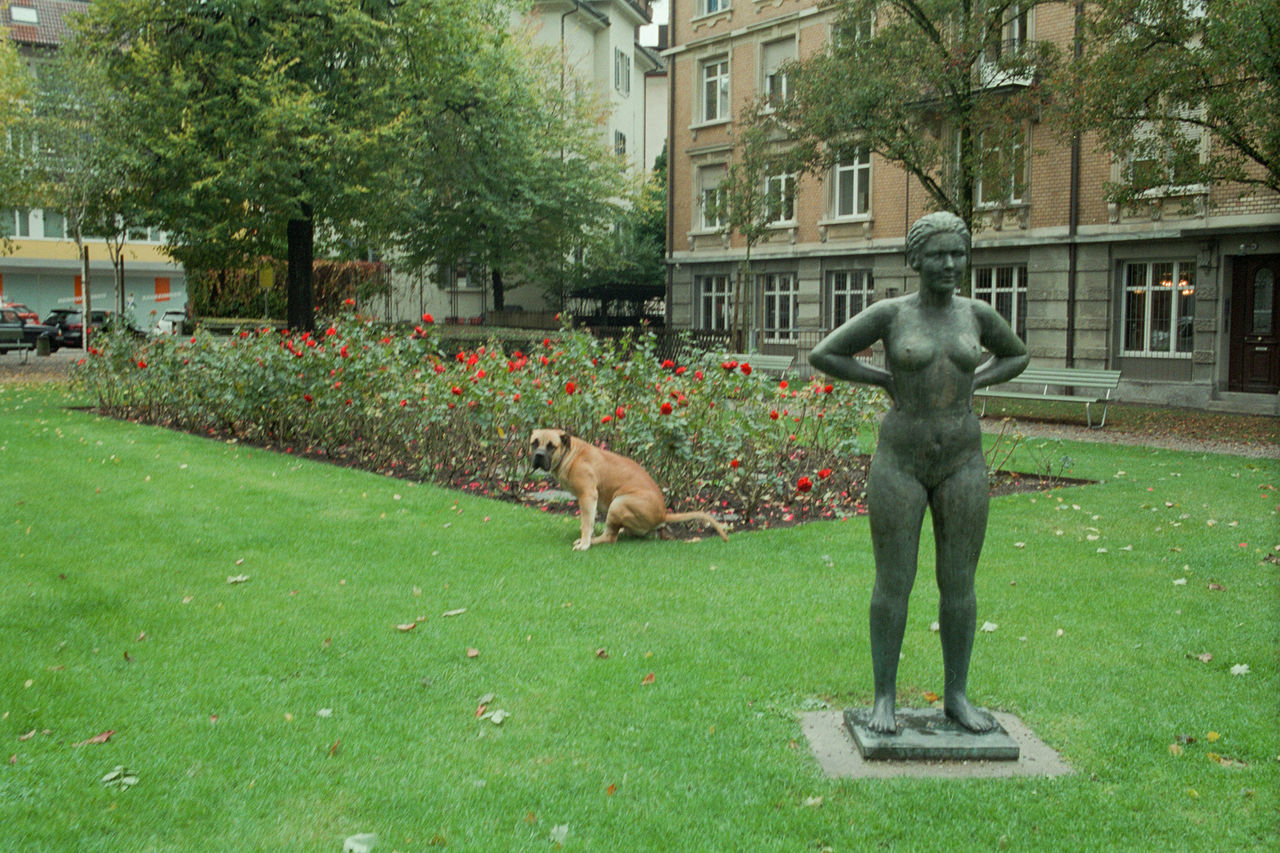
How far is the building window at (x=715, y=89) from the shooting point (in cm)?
3559

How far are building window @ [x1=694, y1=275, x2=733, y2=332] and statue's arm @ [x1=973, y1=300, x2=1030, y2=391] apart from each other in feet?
102

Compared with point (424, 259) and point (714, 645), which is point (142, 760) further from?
point (424, 259)

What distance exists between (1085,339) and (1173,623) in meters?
21.3

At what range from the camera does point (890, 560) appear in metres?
4.37

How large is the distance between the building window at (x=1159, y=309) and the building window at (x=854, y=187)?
814 centimetres

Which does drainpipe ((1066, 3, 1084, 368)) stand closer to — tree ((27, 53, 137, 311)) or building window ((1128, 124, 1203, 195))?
building window ((1128, 124, 1203, 195))

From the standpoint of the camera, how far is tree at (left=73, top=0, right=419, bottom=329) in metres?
21.4

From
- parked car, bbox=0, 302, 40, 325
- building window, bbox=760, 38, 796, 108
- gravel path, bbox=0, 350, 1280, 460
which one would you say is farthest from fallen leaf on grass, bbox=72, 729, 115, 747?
Answer: parked car, bbox=0, 302, 40, 325

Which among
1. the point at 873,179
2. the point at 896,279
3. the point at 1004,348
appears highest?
the point at 873,179

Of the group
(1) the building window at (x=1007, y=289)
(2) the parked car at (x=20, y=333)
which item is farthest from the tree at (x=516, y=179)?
(1) the building window at (x=1007, y=289)

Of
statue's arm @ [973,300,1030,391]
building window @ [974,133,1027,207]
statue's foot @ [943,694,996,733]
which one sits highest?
building window @ [974,133,1027,207]

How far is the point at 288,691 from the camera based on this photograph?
509 centimetres

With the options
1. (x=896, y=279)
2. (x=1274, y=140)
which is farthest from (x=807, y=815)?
(x=896, y=279)

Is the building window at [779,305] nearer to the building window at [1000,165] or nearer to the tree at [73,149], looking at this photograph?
the building window at [1000,165]
